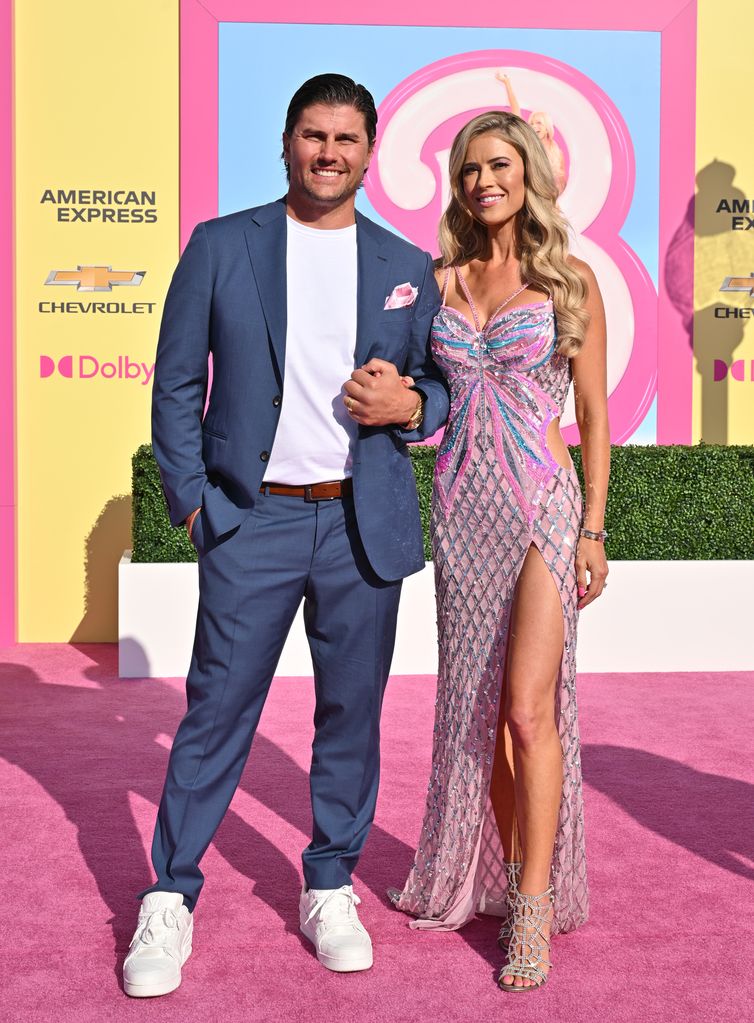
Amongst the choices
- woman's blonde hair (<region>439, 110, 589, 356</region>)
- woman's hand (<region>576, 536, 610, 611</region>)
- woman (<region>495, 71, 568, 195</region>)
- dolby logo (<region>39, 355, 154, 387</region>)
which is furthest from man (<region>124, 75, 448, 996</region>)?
woman (<region>495, 71, 568, 195</region>)

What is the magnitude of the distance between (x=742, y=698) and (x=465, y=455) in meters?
3.44

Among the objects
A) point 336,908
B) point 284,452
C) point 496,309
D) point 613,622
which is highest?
point 496,309

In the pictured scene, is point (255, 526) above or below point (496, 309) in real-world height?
below

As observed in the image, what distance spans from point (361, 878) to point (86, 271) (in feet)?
16.1

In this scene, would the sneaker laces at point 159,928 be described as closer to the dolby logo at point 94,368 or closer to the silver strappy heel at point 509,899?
the silver strappy heel at point 509,899

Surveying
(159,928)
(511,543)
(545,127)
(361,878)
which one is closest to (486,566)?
(511,543)

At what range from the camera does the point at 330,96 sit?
2.98 metres

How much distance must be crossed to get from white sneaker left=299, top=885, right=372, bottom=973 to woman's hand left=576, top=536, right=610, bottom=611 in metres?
0.94

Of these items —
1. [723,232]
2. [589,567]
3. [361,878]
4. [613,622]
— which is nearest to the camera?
[589,567]

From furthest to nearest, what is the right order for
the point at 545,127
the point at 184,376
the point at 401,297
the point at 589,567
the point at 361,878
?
the point at 545,127
the point at 361,878
the point at 589,567
the point at 401,297
the point at 184,376

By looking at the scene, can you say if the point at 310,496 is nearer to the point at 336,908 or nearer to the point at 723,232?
the point at 336,908

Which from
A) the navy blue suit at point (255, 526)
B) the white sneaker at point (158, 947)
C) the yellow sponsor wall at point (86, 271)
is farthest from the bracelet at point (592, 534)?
the yellow sponsor wall at point (86, 271)

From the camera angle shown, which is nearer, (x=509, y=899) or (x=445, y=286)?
(x=509, y=899)

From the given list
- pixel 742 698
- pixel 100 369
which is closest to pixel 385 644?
pixel 742 698
